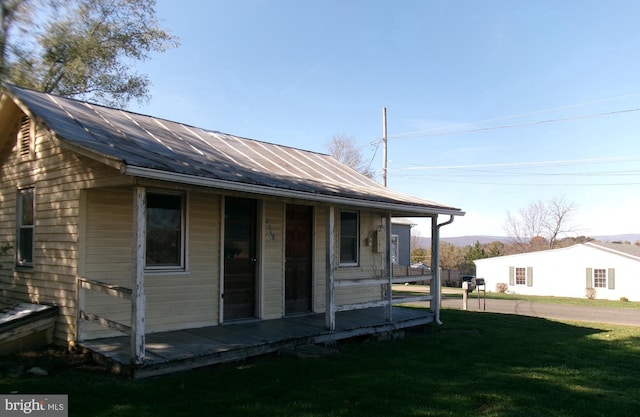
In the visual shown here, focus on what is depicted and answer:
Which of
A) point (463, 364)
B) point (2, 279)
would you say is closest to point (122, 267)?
A: point (2, 279)

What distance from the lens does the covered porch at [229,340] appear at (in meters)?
5.84

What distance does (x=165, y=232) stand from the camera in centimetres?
762

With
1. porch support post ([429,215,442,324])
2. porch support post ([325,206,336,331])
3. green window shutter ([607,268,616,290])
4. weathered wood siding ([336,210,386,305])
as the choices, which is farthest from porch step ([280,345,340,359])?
green window shutter ([607,268,616,290])

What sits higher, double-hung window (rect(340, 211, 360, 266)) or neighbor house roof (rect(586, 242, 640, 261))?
double-hung window (rect(340, 211, 360, 266))

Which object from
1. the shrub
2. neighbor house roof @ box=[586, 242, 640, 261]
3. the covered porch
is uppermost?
neighbor house roof @ box=[586, 242, 640, 261]

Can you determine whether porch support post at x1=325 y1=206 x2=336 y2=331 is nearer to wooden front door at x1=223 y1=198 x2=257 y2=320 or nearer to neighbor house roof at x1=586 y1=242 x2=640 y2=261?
wooden front door at x1=223 y1=198 x2=257 y2=320

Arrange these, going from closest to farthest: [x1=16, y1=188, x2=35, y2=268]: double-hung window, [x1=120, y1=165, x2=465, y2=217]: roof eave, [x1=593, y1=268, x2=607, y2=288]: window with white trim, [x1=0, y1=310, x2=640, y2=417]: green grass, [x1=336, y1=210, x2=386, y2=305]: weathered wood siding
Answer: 1. [x1=0, y1=310, x2=640, y2=417]: green grass
2. [x1=120, y1=165, x2=465, y2=217]: roof eave
3. [x1=16, y1=188, x2=35, y2=268]: double-hung window
4. [x1=336, y1=210, x2=386, y2=305]: weathered wood siding
5. [x1=593, y1=268, x2=607, y2=288]: window with white trim

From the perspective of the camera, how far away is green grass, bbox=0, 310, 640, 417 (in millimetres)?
4918

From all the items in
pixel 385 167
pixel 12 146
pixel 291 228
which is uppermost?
pixel 385 167

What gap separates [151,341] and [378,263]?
20.3 feet

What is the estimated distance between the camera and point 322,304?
10117 mm

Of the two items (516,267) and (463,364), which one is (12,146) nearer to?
(463,364)

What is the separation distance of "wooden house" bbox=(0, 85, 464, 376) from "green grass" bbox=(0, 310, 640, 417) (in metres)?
0.46

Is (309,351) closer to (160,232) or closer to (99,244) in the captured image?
(160,232)
